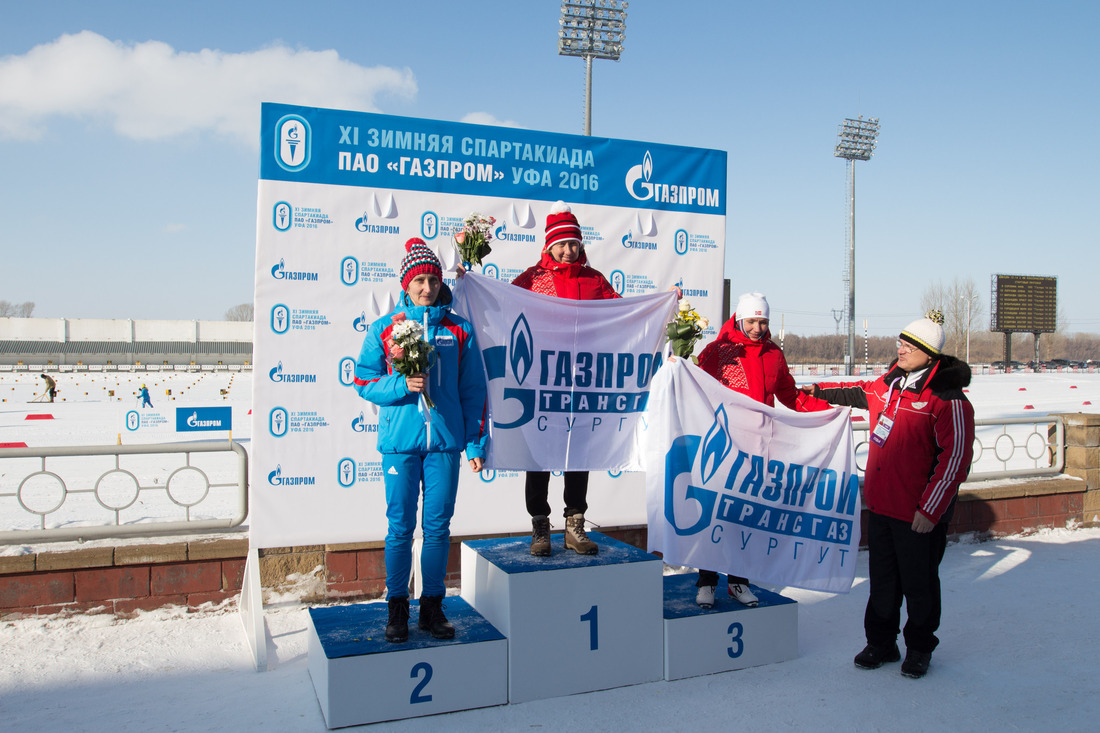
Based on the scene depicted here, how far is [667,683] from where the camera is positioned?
4238 mm

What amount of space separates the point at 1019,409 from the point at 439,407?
21127 mm

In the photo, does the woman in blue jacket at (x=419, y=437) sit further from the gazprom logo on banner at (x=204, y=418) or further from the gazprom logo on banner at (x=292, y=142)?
the gazprom logo on banner at (x=204, y=418)

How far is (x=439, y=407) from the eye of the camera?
13.1 ft

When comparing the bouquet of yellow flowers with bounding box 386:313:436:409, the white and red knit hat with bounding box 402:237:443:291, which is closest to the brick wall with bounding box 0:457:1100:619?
the bouquet of yellow flowers with bounding box 386:313:436:409

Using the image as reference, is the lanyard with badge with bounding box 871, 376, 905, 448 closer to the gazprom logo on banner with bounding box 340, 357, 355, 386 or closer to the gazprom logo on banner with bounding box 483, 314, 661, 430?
the gazprom logo on banner with bounding box 483, 314, 661, 430

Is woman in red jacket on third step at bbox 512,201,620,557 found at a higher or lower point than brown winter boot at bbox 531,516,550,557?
higher

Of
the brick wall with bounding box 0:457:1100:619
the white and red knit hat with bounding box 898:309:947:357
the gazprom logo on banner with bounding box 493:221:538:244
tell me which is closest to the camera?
the white and red knit hat with bounding box 898:309:947:357

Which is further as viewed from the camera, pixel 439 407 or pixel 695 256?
pixel 695 256

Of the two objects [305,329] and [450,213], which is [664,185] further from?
[305,329]

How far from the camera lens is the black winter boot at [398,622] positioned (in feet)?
12.5

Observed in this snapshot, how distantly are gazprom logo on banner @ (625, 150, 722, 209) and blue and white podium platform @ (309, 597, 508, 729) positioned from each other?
13.2 feet

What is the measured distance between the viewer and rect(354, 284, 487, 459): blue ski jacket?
12.8 feet

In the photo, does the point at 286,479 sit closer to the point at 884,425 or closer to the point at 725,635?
the point at 725,635

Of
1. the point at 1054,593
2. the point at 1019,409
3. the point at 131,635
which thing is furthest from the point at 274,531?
the point at 1019,409
